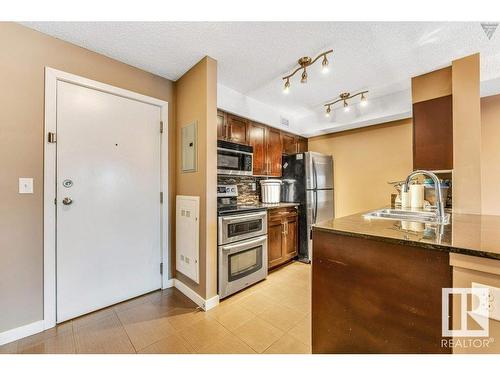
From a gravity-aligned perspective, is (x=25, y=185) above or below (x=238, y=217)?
above

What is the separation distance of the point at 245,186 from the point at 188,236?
1.36 m

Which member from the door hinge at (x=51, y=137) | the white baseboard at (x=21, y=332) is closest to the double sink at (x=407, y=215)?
the door hinge at (x=51, y=137)

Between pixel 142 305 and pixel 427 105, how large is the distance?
3.49 meters

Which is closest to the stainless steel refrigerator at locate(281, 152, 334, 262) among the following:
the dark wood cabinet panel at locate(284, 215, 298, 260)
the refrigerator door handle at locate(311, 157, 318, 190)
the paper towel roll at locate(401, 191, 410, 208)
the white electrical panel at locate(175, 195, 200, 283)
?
the refrigerator door handle at locate(311, 157, 318, 190)

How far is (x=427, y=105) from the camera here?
2088 mm

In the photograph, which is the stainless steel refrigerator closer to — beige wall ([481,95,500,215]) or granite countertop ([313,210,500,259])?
beige wall ([481,95,500,215])

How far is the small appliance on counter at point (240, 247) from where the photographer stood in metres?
2.10

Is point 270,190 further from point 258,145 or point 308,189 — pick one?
point 258,145

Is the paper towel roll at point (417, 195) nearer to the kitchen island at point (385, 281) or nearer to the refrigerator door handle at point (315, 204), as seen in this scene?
the kitchen island at point (385, 281)

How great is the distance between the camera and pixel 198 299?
80.7 inches

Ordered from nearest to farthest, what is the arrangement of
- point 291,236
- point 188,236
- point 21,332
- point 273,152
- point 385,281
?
point 385,281, point 21,332, point 188,236, point 291,236, point 273,152

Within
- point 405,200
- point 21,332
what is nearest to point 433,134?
point 405,200

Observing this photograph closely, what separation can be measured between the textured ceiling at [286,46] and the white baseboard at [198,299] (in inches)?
93.2
